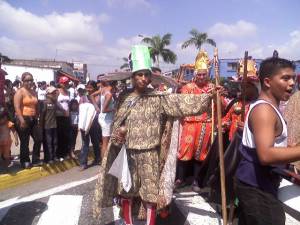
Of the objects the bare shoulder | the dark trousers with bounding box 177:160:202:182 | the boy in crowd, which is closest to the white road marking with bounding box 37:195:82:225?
the dark trousers with bounding box 177:160:202:182

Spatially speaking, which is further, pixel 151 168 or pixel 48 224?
pixel 48 224

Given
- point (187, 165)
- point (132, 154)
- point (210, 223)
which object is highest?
point (132, 154)

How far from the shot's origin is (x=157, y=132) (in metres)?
4.24

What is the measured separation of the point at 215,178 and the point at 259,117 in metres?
1.56

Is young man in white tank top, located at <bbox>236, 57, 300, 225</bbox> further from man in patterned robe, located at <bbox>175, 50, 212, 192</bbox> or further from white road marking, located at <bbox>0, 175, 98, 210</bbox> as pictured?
white road marking, located at <bbox>0, 175, 98, 210</bbox>

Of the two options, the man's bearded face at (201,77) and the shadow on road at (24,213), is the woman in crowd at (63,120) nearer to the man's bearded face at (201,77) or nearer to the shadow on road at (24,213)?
the shadow on road at (24,213)

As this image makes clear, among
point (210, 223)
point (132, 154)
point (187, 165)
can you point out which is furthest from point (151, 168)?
point (187, 165)

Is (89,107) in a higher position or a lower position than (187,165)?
higher

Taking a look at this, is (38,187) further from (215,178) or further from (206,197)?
(215,178)

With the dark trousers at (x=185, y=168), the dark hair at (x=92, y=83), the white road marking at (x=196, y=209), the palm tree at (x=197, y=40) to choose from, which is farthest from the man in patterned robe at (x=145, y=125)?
the palm tree at (x=197, y=40)

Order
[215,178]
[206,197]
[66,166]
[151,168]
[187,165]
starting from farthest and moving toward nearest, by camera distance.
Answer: [66,166], [187,165], [206,197], [151,168], [215,178]

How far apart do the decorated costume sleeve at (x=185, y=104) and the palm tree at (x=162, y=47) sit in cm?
4232

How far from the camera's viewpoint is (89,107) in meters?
8.28

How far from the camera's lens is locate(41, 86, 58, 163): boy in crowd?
25.1 feet
